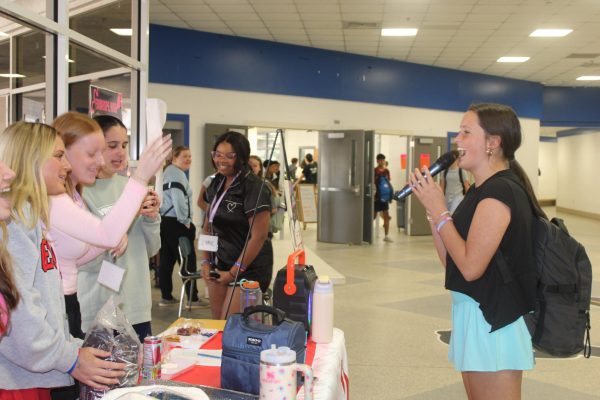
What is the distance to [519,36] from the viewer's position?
10.2 metres

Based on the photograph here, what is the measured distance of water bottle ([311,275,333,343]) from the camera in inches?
85.4

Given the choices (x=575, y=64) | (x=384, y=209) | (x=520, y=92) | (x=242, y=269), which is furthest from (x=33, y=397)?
(x=520, y=92)

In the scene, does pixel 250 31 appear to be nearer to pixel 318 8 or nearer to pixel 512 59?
pixel 318 8

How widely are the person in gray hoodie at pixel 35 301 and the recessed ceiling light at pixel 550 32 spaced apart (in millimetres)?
9940

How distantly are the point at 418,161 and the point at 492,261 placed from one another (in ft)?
35.1

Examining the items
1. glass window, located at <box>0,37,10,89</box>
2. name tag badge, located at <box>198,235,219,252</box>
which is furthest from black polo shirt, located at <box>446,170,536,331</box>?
glass window, located at <box>0,37,10,89</box>

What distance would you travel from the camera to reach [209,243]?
11.1 ft

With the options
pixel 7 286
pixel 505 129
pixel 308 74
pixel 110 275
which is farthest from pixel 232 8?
pixel 7 286

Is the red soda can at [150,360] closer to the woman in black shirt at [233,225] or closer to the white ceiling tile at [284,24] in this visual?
the woman in black shirt at [233,225]

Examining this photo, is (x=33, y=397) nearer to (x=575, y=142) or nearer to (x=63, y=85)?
(x=63, y=85)

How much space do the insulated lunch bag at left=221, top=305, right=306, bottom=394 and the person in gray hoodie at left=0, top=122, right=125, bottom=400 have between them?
301 mm

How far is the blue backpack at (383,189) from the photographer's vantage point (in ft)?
36.9

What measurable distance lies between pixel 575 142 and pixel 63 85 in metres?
20.8

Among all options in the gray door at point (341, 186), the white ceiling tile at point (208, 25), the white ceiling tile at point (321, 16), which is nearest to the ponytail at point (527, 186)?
the white ceiling tile at point (321, 16)
